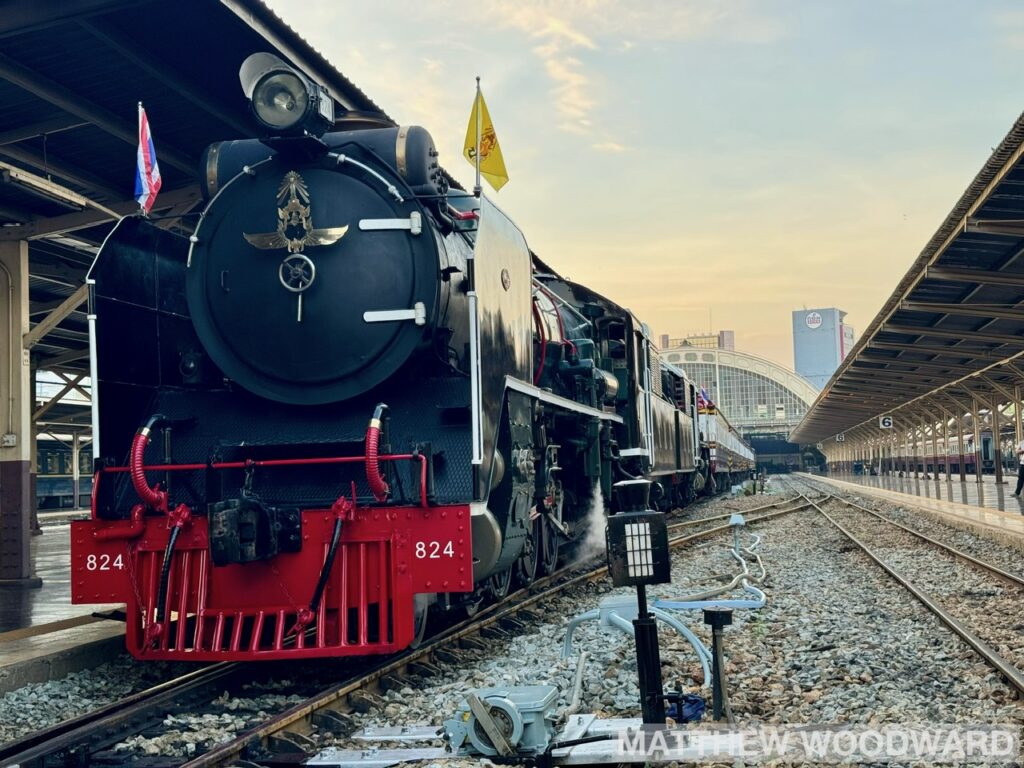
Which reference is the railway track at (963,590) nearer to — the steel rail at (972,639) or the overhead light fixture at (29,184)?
the steel rail at (972,639)

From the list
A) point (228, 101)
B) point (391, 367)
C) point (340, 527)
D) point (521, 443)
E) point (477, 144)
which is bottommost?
point (340, 527)

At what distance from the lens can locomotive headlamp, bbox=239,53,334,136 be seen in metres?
5.94

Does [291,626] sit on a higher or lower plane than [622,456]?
lower

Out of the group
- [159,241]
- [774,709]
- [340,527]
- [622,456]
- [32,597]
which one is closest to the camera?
→ [774,709]

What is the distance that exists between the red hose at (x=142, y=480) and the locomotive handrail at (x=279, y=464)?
0.08 meters

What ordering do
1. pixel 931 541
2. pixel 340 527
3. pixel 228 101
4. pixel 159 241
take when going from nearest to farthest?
pixel 340 527 < pixel 159 241 < pixel 228 101 < pixel 931 541

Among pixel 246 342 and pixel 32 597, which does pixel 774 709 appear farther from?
pixel 32 597

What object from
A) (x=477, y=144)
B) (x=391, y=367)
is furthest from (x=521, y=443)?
(x=477, y=144)

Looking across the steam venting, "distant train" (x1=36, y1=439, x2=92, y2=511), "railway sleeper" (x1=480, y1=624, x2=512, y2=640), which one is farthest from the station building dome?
"railway sleeper" (x1=480, y1=624, x2=512, y2=640)

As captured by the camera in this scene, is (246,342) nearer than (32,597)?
Yes

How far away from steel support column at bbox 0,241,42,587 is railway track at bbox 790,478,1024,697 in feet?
27.3

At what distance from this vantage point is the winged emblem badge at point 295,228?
612 cm

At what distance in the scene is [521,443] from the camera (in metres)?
6.89

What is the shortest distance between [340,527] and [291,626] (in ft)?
2.69
